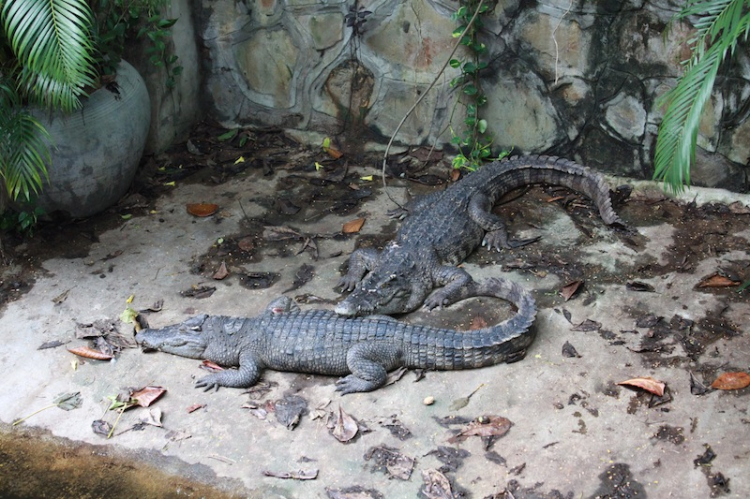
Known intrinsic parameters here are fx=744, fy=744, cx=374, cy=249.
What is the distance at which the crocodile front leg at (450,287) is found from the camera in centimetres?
424

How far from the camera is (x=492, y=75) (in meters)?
5.31

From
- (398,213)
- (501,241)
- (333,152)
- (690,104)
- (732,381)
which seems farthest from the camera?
(333,152)

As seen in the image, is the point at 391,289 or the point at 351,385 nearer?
the point at 351,385

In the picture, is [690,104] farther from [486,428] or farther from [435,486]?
[435,486]

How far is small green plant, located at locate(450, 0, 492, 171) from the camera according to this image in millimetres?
5098

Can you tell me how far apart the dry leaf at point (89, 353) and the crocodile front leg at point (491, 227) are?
7.79ft

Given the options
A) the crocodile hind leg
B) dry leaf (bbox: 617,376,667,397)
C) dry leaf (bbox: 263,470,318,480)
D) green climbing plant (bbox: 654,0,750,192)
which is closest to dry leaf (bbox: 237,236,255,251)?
the crocodile hind leg

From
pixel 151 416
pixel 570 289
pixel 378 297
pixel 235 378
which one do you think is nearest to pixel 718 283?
pixel 570 289

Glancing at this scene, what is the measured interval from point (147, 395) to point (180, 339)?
0.38 meters

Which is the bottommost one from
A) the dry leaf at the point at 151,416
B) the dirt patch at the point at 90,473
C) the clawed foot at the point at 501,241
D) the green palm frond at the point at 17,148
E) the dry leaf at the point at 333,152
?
the dirt patch at the point at 90,473

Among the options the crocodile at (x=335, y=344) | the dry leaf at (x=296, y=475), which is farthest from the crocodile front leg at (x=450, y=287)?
the dry leaf at (x=296, y=475)

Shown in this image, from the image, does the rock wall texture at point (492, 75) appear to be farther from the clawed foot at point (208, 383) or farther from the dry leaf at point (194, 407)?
the dry leaf at point (194, 407)

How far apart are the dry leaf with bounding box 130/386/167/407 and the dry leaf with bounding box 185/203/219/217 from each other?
1762 mm

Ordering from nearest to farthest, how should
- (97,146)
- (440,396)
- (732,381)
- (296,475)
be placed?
(296,475) → (732,381) → (440,396) → (97,146)
